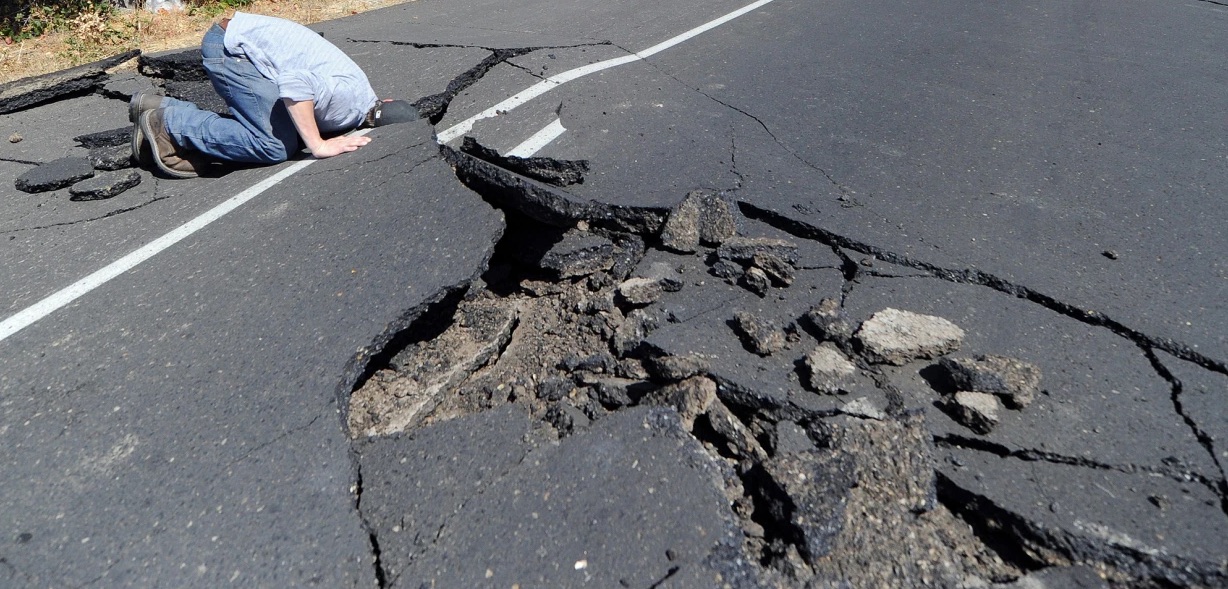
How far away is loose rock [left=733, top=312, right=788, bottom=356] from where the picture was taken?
10.3 ft

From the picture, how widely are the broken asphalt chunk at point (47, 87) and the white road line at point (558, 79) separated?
3221 millimetres

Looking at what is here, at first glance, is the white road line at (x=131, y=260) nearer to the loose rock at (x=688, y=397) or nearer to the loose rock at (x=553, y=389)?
the loose rock at (x=553, y=389)

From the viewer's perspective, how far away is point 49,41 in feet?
24.8

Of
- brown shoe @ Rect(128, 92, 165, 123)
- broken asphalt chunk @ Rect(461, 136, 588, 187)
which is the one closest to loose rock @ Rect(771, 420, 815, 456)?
broken asphalt chunk @ Rect(461, 136, 588, 187)

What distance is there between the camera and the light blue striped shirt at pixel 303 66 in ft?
15.2

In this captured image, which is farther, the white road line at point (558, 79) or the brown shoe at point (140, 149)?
the white road line at point (558, 79)

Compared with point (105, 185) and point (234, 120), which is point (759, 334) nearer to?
point (234, 120)

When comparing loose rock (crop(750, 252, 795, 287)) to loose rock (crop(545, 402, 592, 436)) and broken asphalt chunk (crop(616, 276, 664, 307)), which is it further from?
loose rock (crop(545, 402, 592, 436))

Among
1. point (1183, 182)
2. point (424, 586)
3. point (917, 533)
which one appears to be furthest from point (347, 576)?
point (1183, 182)

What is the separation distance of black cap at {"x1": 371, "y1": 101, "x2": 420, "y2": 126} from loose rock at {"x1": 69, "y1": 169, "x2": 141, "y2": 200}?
1427mm

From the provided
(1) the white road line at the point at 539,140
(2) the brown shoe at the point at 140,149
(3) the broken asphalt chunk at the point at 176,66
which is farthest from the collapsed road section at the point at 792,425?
(3) the broken asphalt chunk at the point at 176,66

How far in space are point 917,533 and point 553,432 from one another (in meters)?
1.28

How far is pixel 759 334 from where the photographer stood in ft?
10.5

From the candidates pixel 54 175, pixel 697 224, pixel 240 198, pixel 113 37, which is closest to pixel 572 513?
pixel 697 224
